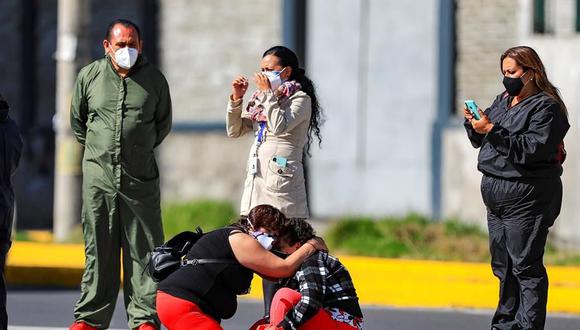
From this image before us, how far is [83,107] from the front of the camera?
851 centimetres

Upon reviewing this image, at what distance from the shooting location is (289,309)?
283 inches

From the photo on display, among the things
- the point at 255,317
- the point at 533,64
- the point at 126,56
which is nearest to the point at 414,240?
the point at 255,317

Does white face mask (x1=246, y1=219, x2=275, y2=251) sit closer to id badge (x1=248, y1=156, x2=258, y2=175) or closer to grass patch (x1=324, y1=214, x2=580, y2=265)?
id badge (x1=248, y1=156, x2=258, y2=175)

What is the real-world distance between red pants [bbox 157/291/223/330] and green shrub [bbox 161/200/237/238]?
6195mm

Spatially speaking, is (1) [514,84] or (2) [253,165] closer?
(1) [514,84]

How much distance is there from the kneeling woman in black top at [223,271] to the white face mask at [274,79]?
909mm

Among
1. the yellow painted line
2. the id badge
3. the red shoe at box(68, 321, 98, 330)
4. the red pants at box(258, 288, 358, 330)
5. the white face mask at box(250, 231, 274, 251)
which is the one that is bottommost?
the red shoe at box(68, 321, 98, 330)

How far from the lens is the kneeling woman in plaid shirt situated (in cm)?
714

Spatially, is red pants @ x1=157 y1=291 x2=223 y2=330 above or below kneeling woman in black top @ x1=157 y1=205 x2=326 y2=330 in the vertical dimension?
below

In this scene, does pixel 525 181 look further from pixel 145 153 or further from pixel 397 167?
pixel 397 167

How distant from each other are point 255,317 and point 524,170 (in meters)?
2.59

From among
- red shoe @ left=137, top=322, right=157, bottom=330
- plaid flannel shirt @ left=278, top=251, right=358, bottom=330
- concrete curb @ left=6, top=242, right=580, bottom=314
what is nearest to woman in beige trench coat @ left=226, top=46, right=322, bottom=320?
red shoe @ left=137, top=322, right=157, bottom=330

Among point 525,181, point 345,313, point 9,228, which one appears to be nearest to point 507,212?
point 525,181

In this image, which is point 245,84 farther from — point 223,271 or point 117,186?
point 223,271
